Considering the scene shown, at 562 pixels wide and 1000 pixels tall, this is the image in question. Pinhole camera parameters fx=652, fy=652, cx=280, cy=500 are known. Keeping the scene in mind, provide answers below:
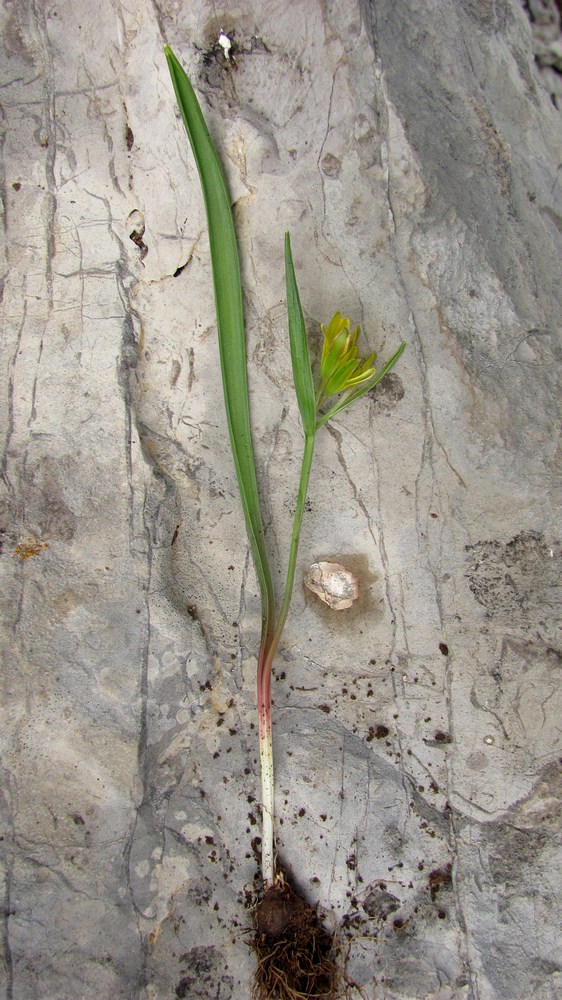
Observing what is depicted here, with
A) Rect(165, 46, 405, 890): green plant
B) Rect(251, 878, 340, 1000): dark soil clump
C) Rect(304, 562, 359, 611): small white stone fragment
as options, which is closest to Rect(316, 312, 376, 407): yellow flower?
Rect(165, 46, 405, 890): green plant

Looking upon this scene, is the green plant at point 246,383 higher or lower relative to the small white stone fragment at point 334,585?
higher

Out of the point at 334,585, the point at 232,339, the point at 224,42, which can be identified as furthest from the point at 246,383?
the point at 224,42

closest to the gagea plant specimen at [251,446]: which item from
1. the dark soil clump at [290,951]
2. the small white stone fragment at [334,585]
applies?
the dark soil clump at [290,951]

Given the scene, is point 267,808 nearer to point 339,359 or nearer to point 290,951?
point 290,951

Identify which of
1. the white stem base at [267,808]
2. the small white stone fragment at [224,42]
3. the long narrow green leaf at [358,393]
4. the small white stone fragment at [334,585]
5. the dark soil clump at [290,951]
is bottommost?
the dark soil clump at [290,951]

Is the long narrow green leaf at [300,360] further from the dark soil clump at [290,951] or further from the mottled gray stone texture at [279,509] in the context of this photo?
the dark soil clump at [290,951]

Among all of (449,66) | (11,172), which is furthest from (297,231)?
(11,172)

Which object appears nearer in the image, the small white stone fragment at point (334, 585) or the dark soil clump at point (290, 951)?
the dark soil clump at point (290, 951)

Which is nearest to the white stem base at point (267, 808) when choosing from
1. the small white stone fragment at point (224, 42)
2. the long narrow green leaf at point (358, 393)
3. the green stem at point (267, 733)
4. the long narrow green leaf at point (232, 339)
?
the green stem at point (267, 733)
